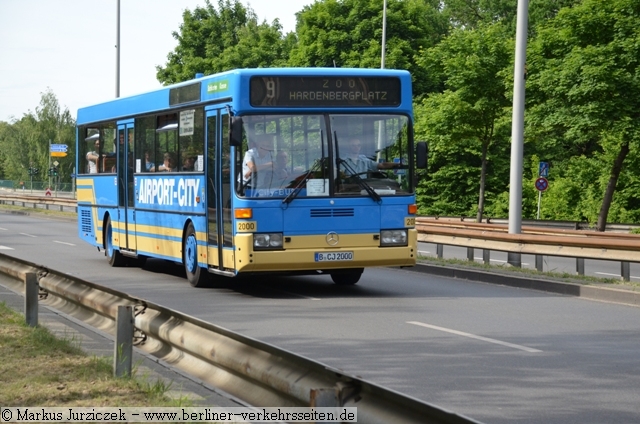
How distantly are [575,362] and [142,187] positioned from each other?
37.0 ft

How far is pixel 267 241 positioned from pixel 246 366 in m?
8.62

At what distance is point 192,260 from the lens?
56.3 ft

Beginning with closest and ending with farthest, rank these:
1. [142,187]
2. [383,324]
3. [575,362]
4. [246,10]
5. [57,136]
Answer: [575,362] < [383,324] < [142,187] < [246,10] < [57,136]

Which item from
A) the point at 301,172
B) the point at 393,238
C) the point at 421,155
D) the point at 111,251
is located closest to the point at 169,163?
the point at 301,172

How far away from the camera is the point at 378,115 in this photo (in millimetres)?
15727

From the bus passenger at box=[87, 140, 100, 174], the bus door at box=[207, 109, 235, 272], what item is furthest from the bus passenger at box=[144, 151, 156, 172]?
the bus passenger at box=[87, 140, 100, 174]

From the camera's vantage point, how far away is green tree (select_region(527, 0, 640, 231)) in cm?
3584

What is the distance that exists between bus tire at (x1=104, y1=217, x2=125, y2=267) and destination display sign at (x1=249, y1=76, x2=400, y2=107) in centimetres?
737

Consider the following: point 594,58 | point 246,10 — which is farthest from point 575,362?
point 246,10

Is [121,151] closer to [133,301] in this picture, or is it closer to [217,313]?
[217,313]

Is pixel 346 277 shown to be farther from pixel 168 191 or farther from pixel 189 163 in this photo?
pixel 168 191

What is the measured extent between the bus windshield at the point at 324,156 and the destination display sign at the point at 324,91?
0.65ft

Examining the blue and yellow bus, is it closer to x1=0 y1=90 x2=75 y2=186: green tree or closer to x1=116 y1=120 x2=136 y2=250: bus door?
x1=116 y1=120 x2=136 y2=250: bus door

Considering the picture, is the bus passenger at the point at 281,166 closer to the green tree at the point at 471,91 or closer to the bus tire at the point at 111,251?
the bus tire at the point at 111,251
